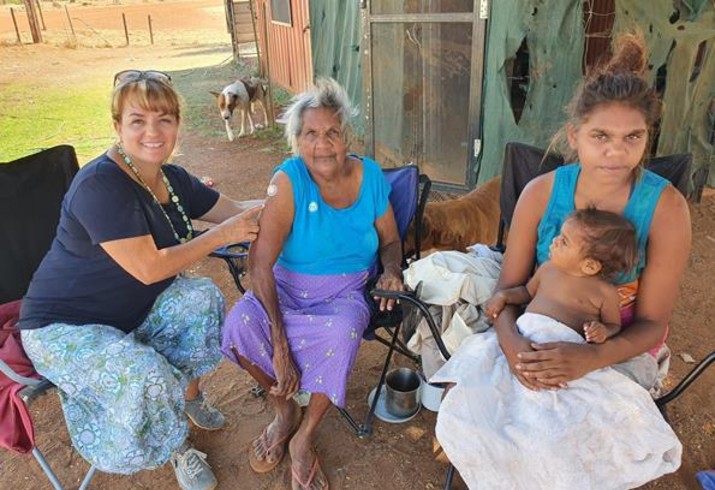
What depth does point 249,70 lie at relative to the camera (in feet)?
47.5

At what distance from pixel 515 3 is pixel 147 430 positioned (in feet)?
13.0

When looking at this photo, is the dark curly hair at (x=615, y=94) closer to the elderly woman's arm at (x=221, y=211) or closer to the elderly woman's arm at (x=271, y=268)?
the elderly woman's arm at (x=271, y=268)

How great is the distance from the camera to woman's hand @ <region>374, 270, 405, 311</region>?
89.0 inches

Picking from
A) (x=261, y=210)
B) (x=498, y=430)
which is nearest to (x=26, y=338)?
(x=261, y=210)

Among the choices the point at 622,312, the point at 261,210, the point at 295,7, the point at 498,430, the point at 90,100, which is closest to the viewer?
the point at 498,430

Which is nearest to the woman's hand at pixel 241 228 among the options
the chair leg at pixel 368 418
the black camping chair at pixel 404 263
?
the black camping chair at pixel 404 263

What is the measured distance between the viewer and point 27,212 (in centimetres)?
247

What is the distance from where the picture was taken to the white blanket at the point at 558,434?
5.39 feet

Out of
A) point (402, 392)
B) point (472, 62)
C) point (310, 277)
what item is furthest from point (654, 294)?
point (472, 62)

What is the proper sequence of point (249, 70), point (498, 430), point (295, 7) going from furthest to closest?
point (249, 70) < point (295, 7) < point (498, 430)

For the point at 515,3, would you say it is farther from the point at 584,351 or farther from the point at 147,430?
the point at 147,430

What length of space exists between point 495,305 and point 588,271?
0.36 metres

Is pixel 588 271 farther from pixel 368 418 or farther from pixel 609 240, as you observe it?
pixel 368 418

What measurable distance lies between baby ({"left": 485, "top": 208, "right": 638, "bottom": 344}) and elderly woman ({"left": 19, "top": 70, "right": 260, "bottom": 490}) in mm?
1164
